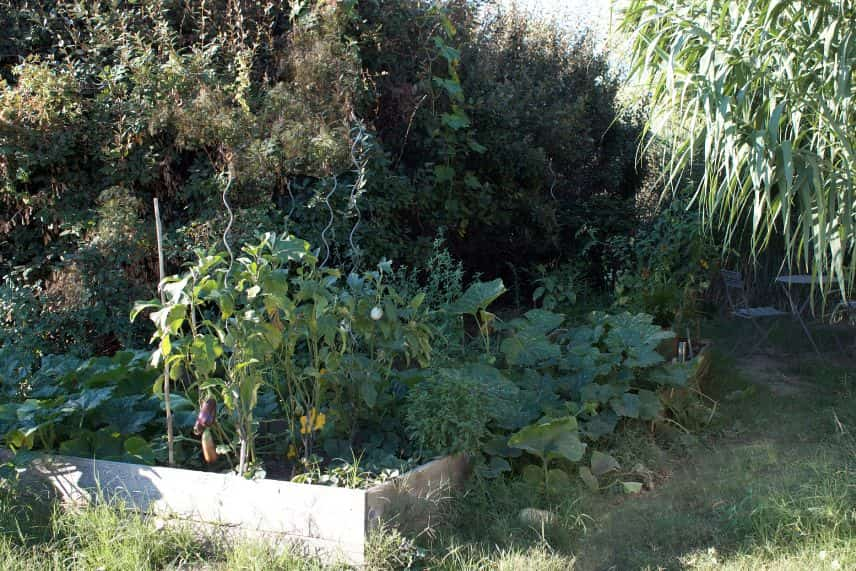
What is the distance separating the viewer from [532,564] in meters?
2.79

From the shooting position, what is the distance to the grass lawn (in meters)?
2.81

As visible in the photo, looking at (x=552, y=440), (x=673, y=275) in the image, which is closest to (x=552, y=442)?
(x=552, y=440)

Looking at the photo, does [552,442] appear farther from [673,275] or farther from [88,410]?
[673,275]

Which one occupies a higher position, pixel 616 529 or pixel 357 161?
pixel 357 161

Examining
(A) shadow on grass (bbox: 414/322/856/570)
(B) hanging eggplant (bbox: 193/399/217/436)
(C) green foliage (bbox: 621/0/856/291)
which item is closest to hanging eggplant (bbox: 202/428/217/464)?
(B) hanging eggplant (bbox: 193/399/217/436)

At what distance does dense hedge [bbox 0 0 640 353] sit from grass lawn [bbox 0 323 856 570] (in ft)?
6.46

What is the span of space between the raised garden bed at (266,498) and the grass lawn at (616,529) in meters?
0.08

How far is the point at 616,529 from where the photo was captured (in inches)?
126

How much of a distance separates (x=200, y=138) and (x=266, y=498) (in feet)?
9.00

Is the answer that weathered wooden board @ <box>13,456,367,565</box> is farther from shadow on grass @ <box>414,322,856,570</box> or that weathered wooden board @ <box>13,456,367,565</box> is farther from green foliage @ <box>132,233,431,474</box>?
shadow on grass @ <box>414,322,856,570</box>

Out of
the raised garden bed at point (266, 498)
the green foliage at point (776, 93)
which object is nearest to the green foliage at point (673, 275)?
the green foliage at point (776, 93)

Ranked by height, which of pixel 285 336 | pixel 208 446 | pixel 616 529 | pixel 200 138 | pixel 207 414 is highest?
pixel 200 138

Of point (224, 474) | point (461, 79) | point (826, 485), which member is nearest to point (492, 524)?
point (224, 474)

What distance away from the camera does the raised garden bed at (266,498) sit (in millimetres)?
2840
